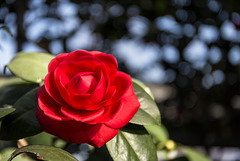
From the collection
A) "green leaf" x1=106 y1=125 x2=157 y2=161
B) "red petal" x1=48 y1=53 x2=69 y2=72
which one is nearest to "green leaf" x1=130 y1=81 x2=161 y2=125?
"green leaf" x1=106 y1=125 x2=157 y2=161

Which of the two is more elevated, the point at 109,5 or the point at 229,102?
the point at 109,5

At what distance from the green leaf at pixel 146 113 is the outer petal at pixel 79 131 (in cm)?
5

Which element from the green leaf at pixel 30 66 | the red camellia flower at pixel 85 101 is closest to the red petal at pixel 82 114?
the red camellia flower at pixel 85 101

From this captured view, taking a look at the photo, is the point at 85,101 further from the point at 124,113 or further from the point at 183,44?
the point at 183,44

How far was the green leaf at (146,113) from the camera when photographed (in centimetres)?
44

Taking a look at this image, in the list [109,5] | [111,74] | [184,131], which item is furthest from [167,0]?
[111,74]

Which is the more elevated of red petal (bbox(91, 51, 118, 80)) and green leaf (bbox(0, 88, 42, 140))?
red petal (bbox(91, 51, 118, 80))

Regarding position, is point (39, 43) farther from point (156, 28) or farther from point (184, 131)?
point (184, 131)

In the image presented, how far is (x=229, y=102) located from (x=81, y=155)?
1511 mm

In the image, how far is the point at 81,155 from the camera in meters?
0.78

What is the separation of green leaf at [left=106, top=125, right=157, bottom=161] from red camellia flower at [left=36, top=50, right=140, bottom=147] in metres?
0.04

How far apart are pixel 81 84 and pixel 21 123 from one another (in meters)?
0.13

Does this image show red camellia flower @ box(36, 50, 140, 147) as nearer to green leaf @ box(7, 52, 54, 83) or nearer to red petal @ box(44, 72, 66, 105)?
red petal @ box(44, 72, 66, 105)

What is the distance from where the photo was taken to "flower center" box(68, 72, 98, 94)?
409mm
